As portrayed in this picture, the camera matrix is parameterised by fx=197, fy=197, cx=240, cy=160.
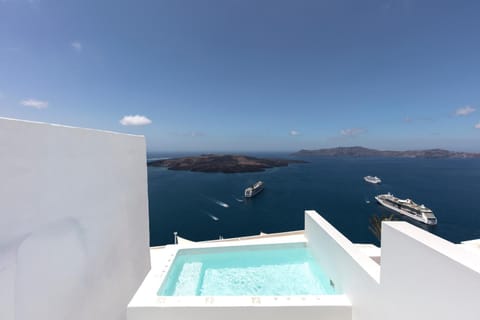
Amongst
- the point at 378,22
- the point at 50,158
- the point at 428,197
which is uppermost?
the point at 378,22

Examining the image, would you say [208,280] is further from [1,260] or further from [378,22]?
[378,22]

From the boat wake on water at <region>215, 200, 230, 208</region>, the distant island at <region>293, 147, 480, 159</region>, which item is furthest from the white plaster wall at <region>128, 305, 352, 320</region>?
the distant island at <region>293, 147, 480, 159</region>

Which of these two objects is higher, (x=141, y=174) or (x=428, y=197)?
(x=141, y=174)

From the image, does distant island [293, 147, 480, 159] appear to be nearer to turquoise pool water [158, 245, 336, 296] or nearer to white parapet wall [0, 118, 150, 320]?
turquoise pool water [158, 245, 336, 296]

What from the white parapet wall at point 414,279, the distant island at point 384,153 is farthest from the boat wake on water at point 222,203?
the distant island at point 384,153

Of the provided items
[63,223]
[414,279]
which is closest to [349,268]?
[414,279]

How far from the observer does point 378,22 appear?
9648 millimetres

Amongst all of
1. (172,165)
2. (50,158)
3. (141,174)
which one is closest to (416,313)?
(50,158)

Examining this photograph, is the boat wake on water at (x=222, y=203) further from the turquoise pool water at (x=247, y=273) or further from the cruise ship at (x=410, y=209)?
the turquoise pool water at (x=247, y=273)

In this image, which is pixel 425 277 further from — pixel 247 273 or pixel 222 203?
pixel 222 203

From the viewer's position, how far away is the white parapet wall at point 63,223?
159cm

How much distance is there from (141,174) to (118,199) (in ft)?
3.24

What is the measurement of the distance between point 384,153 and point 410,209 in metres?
82.5

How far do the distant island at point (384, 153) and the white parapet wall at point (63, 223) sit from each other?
3668 inches
